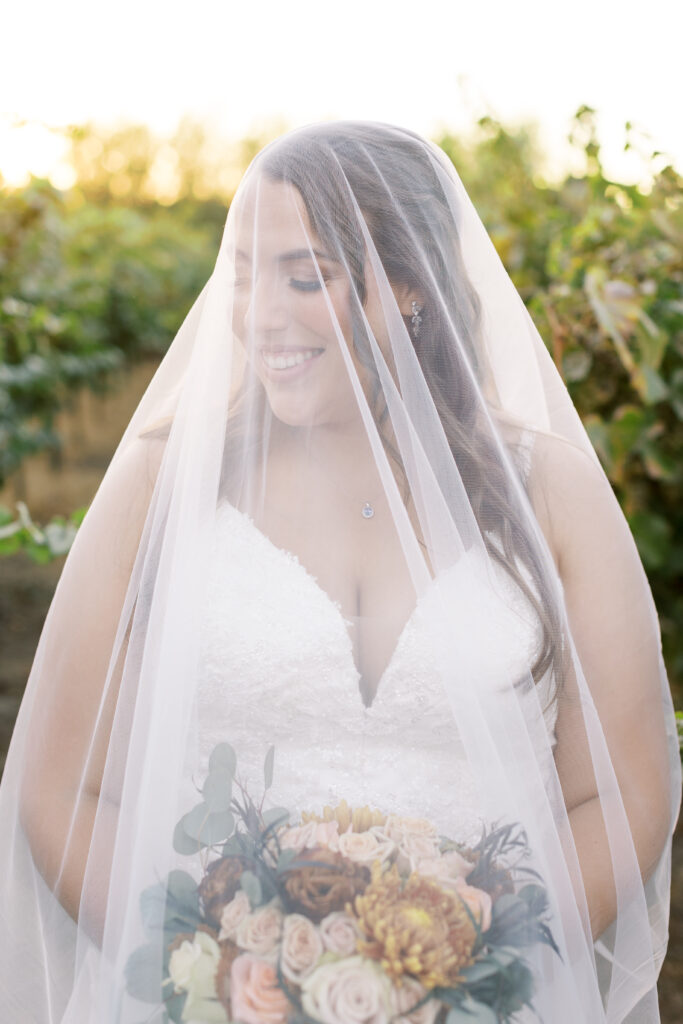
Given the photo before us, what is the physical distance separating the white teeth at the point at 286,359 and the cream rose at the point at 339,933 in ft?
2.81

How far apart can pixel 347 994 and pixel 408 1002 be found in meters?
0.07

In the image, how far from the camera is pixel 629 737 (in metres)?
1.70

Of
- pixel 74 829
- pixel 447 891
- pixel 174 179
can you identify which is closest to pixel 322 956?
pixel 447 891

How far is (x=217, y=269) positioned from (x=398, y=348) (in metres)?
0.35

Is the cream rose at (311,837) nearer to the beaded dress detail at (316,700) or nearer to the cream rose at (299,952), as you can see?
the cream rose at (299,952)

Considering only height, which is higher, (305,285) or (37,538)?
(305,285)

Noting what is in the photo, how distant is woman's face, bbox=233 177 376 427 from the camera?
1.63 m

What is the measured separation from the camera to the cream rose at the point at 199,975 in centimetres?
124

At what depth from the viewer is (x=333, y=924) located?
124 cm

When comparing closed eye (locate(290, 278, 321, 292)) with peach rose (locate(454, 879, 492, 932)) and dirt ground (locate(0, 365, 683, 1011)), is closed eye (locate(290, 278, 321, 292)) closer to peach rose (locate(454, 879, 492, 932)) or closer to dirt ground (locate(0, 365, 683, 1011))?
peach rose (locate(454, 879, 492, 932))

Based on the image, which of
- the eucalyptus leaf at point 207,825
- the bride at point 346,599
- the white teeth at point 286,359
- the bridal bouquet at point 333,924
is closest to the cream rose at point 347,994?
the bridal bouquet at point 333,924

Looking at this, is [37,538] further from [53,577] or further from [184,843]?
[53,577]

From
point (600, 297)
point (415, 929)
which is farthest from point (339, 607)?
point (600, 297)

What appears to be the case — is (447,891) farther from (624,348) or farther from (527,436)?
(624,348)
